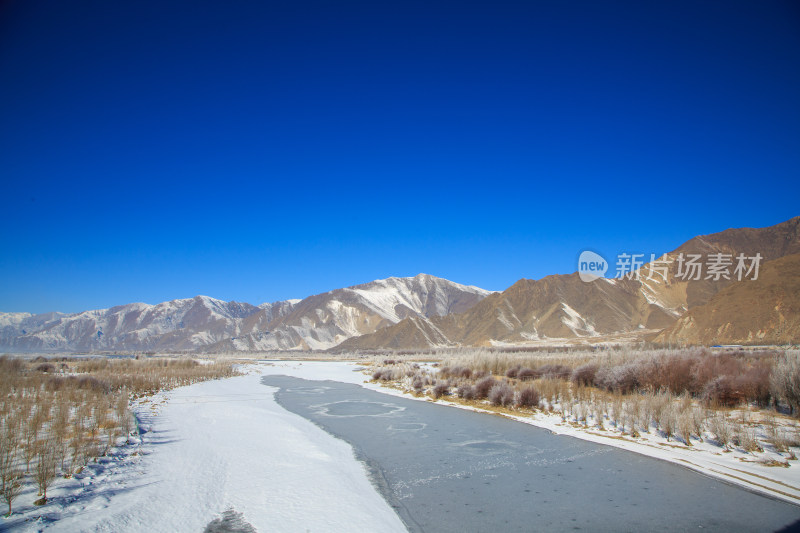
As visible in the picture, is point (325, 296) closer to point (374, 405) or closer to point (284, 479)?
point (374, 405)

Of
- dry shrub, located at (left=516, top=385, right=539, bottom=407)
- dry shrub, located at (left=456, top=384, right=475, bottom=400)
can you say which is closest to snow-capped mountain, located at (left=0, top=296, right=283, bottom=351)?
dry shrub, located at (left=456, top=384, right=475, bottom=400)

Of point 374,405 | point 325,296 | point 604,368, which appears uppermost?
point 325,296

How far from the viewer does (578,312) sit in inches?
3465

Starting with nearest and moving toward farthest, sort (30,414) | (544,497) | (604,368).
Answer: (544,497) < (30,414) < (604,368)

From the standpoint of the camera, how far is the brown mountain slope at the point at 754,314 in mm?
42594

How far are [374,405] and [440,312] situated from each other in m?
146

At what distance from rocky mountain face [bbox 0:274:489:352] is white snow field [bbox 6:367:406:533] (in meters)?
110

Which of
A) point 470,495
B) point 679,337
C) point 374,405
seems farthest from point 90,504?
point 679,337

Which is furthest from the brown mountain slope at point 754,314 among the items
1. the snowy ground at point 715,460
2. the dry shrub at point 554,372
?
the snowy ground at point 715,460

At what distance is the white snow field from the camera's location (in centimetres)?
515

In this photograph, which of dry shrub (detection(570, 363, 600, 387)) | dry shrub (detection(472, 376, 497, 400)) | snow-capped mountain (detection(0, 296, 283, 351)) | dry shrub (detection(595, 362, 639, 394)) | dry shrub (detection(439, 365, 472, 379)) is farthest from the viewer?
snow-capped mountain (detection(0, 296, 283, 351))

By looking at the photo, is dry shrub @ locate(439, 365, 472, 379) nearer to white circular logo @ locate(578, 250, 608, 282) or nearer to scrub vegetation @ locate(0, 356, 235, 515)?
scrub vegetation @ locate(0, 356, 235, 515)

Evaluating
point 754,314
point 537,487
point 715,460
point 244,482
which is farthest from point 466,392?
point 754,314

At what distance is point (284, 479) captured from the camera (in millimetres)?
7039
